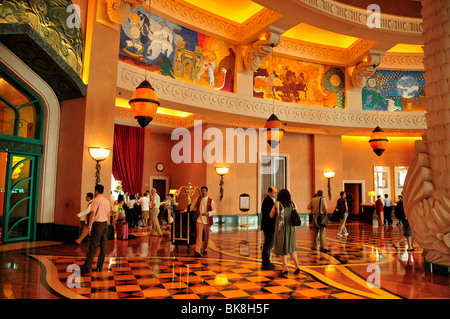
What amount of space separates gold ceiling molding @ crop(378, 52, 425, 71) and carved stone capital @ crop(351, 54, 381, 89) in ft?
3.82

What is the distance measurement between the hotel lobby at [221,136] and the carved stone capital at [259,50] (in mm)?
72

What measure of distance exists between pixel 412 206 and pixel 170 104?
753 centimetres

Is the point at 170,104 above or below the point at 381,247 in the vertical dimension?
above

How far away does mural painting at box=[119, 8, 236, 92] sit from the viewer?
9875 millimetres

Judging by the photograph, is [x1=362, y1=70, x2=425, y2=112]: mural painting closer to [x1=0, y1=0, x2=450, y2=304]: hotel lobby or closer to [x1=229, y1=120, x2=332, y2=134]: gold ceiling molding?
[x1=0, y1=0, x2=450, y2=304]: hotel lobby

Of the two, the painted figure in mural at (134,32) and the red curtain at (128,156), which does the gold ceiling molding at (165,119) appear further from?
the painted figure in mural at (134,32)

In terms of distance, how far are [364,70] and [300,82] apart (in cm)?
264

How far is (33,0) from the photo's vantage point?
20.4ft

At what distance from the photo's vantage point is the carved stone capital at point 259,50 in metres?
11.0

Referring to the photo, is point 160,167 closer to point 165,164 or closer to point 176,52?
point 165,164
